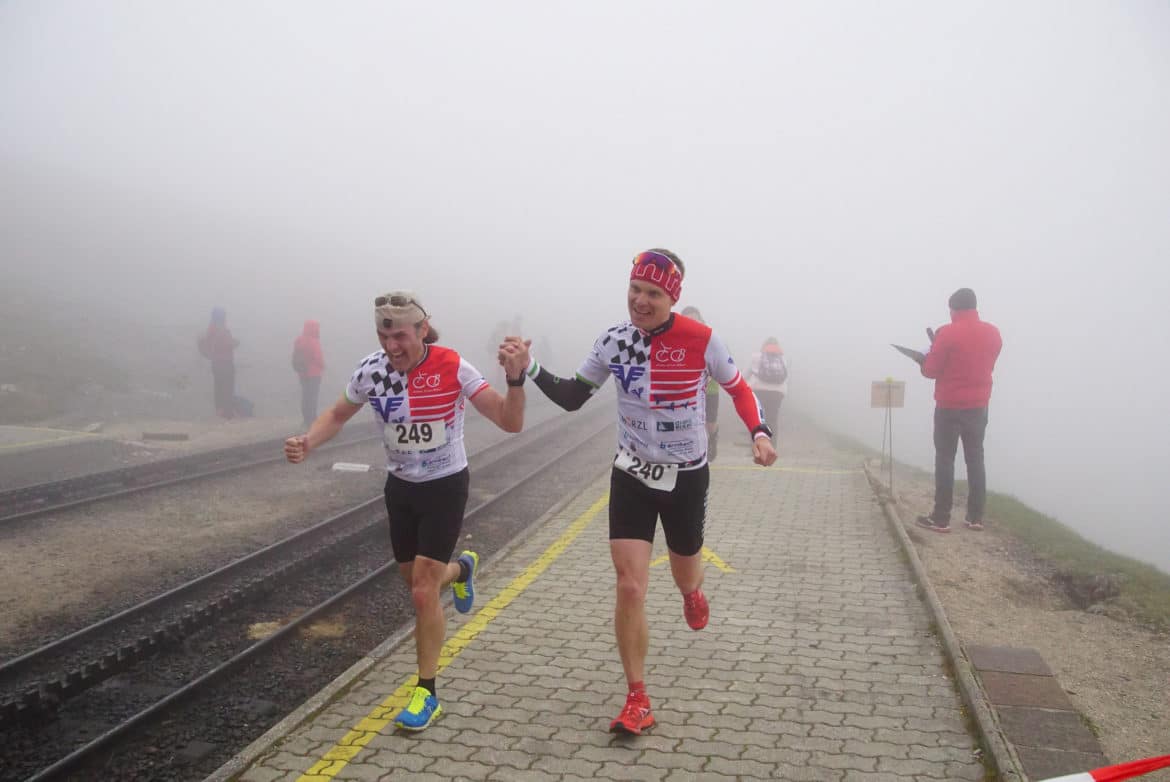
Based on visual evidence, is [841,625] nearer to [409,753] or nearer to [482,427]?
[409,753]

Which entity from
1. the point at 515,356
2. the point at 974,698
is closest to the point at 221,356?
the point at 515,356

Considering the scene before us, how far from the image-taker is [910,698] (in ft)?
15.1

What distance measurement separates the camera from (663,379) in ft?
13.9

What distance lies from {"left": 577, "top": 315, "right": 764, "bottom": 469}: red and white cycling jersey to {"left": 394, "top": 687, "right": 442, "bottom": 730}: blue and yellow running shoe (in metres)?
1.59

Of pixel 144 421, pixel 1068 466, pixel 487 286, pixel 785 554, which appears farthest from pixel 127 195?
pixel 785 554

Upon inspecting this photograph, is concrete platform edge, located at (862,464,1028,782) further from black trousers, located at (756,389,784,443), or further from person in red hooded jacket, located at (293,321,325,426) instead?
person in red hooded jacket, located at (293,321,325,426)

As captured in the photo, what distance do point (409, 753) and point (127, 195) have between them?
252ft

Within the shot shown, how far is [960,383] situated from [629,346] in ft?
19.2

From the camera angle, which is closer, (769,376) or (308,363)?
(769,376)

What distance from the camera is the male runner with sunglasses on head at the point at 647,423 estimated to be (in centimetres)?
418

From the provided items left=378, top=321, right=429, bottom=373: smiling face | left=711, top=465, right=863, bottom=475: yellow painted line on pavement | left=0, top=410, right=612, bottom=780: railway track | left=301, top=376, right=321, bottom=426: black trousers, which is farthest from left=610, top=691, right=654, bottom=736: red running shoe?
left=301, top=376, right=321, bottom=426: black trousers

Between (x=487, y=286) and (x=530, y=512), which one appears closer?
(x=530, y=512)

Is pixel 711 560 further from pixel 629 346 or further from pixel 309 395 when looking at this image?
pixel 309 395

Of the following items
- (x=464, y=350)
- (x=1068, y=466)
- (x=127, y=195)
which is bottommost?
(x=1068, y=466)
